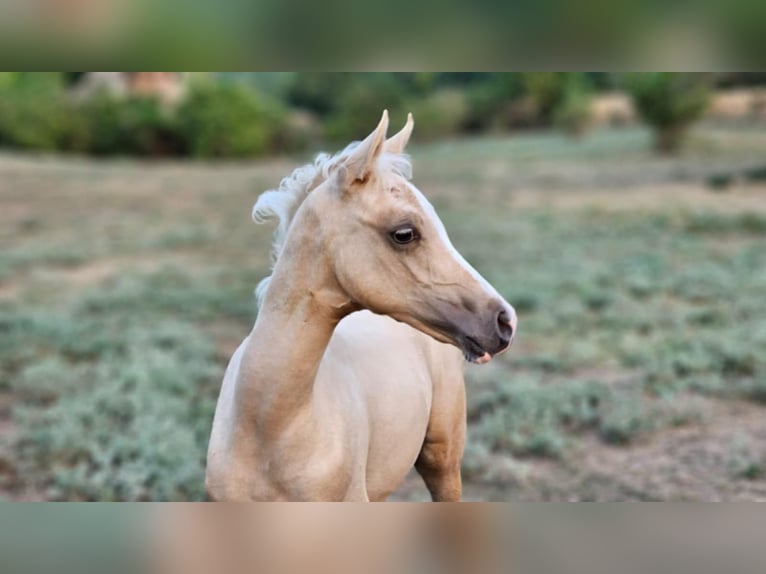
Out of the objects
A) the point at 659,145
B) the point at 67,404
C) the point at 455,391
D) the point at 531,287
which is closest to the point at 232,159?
the point at 659,145

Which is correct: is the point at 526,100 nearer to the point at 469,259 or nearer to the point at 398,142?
the point at 469,259

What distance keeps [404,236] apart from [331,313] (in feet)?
0.91

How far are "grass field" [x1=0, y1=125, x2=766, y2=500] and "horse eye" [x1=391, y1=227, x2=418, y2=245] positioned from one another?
2.72 meters

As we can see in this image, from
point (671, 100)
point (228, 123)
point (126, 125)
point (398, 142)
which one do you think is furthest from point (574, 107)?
point (398, 142)

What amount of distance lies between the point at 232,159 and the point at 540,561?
50.0 ft

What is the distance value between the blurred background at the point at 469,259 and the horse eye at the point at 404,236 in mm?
2723

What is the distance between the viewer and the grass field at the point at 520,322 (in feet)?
15.2

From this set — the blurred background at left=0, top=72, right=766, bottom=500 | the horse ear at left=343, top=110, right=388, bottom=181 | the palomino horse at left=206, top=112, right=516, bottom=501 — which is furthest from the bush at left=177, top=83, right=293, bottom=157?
the horse ear at left=343, top=110, right=388, bottom=181

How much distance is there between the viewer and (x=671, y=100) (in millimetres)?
13500

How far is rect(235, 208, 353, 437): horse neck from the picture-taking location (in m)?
2.03

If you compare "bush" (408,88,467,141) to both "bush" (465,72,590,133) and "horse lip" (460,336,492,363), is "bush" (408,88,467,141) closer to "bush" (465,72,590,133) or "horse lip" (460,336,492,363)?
"bush" (465,72,590,133)

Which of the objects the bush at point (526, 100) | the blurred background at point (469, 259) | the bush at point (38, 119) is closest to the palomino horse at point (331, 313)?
the blurred background at point (469, 259)

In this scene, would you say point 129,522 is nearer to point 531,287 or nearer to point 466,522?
point 466,522

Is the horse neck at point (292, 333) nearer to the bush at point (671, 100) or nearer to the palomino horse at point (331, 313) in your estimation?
the palomino horse at point (331, 313)
